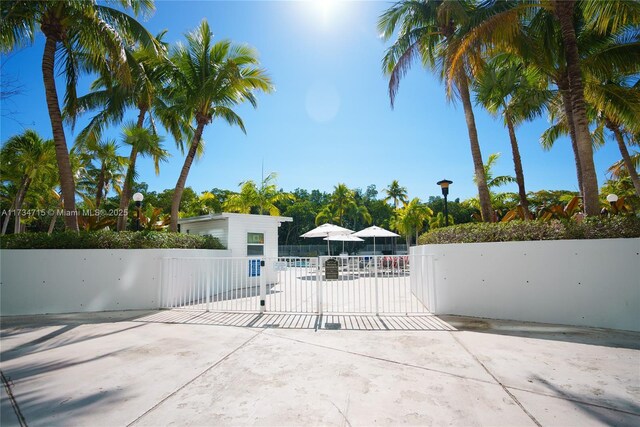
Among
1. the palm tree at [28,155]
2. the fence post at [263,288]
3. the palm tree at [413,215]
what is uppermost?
the palm tree at [28,155]

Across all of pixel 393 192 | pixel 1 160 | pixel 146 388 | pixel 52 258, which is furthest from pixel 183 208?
pixel 146 388

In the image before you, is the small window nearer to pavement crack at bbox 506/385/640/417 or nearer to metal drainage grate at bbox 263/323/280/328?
metal drainage grate at bbox 263/323/280/328

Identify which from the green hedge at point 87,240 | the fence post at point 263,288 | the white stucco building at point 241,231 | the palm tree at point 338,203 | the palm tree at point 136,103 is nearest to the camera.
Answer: the fence post at point 263,288

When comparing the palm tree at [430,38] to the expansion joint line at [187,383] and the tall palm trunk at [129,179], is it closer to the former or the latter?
the expansion joint line at [187,383]

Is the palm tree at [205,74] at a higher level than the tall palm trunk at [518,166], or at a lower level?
higher

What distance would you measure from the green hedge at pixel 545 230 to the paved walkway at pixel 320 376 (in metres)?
1.64

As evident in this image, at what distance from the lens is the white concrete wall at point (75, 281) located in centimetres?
697

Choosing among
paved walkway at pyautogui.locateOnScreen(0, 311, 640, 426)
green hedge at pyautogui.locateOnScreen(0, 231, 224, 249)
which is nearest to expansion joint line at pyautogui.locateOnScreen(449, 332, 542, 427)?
paved walkway at pyautogui.locateOnScreen(0, 311, 640, 426)

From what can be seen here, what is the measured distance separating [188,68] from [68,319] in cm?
823

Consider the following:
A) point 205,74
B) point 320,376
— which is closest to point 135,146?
point 205,74

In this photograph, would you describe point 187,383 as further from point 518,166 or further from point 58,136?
point 518,166

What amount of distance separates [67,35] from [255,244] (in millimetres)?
8190

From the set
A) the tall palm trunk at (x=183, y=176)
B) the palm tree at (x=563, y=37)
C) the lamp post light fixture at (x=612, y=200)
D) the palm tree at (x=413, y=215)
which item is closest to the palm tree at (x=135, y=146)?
the tall palm trunk at (x=183, y=176)

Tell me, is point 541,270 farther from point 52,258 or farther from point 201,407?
point 52,258
